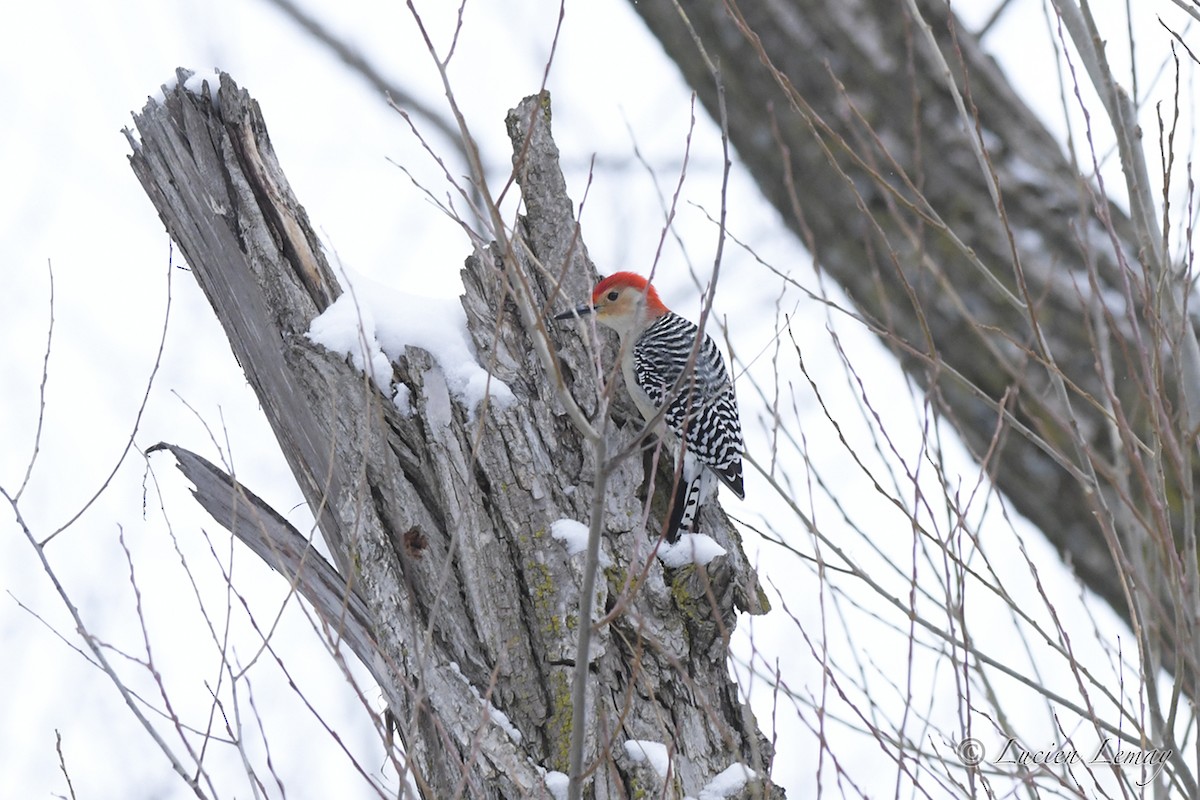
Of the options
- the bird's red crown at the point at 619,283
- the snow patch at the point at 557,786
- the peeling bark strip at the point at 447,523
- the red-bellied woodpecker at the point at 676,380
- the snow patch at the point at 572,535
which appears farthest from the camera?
the bird's red crown at the point at 619,283

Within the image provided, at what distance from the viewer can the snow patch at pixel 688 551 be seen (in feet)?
11.5

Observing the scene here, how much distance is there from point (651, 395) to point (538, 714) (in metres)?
2.40

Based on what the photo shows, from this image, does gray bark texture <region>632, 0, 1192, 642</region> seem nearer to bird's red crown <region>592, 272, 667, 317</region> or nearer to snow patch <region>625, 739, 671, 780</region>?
bird's red crown <region>592, 272, 667, 317</region>

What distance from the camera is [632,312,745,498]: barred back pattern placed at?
4812mm

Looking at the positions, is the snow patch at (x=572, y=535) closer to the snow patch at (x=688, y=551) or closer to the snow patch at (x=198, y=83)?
the snow patch at (x=688, y=551)

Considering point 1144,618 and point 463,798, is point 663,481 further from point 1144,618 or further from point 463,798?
point 1144,618

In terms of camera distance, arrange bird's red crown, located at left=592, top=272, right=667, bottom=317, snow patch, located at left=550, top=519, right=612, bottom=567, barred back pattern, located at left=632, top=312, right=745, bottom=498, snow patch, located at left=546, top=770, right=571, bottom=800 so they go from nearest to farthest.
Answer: snow patch, located at left=546, top=770, right=571, bottom=800 < snow patch, located at left=550, top=519, right=612, bottom=567 < barred back pattern, located at left=632, top=312, right=745, bottom=498 < bird's red crown, located at left=592, top=272, right=667, bottom=317

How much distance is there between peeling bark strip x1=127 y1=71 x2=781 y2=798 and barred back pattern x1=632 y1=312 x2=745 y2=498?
0.88 metres

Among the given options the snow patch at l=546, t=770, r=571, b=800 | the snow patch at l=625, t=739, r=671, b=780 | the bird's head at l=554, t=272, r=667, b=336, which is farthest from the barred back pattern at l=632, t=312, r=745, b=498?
the snow patch at l=546, t=770, r=571, b=800

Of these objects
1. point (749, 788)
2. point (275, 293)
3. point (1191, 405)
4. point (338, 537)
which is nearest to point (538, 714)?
point (749, 788)

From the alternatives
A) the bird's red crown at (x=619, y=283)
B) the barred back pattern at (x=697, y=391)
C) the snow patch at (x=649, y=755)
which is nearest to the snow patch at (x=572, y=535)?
the snow patch at (x=649, y=755)

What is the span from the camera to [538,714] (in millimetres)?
3283

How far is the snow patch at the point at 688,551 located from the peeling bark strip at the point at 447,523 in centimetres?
5

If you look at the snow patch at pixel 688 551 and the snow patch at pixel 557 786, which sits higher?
the snow patch at pixel 688 551
